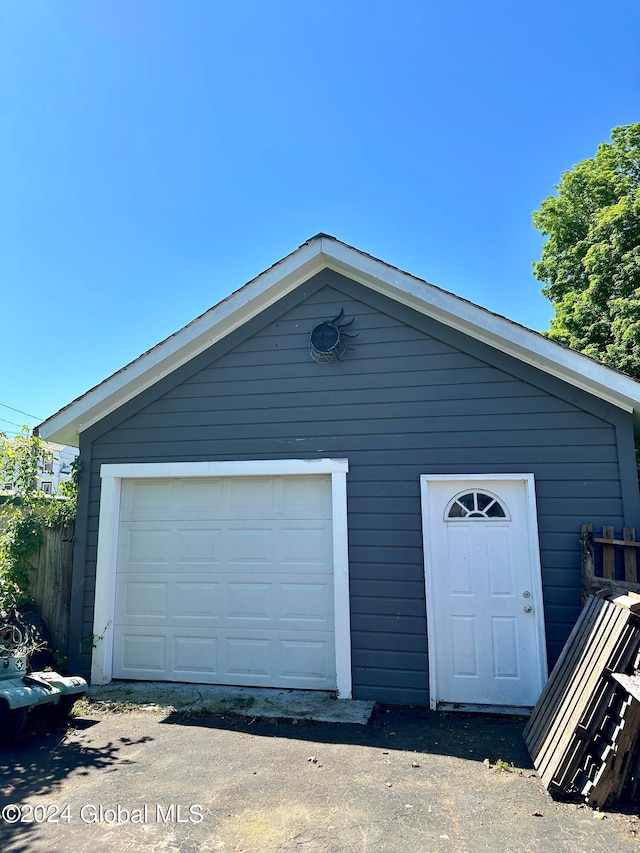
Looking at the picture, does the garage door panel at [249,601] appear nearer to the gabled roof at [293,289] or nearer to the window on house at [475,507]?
the window on house at [475,507]

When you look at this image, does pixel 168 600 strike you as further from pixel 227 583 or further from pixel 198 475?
pixel 198 475

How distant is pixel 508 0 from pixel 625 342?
27.3 feet

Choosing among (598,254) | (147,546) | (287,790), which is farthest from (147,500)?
(598,254)

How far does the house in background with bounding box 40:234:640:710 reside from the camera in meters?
5.20

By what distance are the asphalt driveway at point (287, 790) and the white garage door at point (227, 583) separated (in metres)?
0.98

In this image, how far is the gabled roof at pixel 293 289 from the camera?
512cm

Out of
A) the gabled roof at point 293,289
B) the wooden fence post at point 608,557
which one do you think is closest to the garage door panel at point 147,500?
the gabled roof at point 293,289

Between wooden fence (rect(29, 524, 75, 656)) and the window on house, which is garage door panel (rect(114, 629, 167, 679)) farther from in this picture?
the window on house

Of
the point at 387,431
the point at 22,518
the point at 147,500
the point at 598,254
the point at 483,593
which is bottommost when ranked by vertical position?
the point at 483,593

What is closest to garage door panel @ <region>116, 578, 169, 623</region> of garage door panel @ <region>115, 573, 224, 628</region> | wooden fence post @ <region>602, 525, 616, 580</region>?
garage door panel @ <region>115, 573, 224, 628</region>

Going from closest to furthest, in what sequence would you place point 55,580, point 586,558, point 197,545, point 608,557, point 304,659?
1. point 608,557
2. point 586,558
3. point 304,659
4. point 197,545
5. point 55,580

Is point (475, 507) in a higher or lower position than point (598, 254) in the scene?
lower

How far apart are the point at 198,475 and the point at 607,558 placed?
4.38 m

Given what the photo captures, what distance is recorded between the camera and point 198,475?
245 inches
